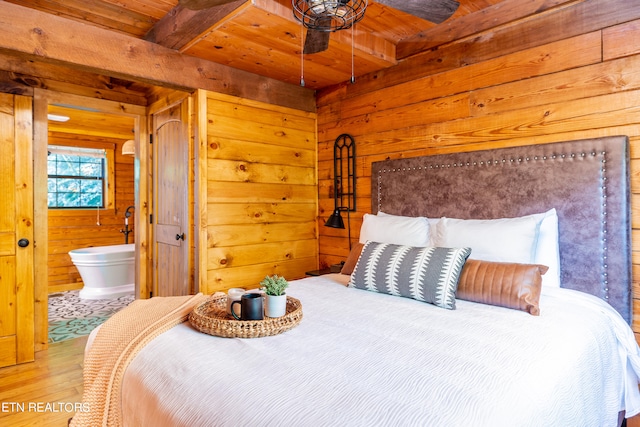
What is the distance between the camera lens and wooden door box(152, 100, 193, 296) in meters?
3.15

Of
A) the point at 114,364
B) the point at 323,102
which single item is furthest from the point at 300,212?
the point at 114,364

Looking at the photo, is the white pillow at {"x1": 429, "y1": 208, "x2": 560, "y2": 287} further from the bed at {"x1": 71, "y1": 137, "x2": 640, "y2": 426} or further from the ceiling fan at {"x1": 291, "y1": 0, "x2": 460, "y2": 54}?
the ceiling fan at {"x1": 291, "y1": 0, "x2": 460, "y2": 54}

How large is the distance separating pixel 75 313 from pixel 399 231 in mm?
3583

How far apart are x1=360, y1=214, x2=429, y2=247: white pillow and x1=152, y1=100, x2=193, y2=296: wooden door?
148 cm

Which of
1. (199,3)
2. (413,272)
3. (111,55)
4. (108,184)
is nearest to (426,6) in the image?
(199,3)

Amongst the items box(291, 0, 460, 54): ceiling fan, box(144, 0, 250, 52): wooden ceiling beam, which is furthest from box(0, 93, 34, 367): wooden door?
box(291, 0, 460, 54): ceiling fan

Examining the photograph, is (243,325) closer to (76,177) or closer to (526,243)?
(526,243)

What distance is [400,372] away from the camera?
3.69ft

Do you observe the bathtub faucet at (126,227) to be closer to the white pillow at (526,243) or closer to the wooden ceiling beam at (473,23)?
the wooden ceiling beam at (473,23)

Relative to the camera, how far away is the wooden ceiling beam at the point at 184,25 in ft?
7.57

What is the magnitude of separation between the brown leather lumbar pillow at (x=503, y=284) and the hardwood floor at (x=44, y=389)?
2269mm

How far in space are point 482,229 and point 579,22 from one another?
4.30 feet

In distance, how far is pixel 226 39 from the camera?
259 centimetres

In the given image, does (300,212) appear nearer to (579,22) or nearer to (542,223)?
(542,223)
